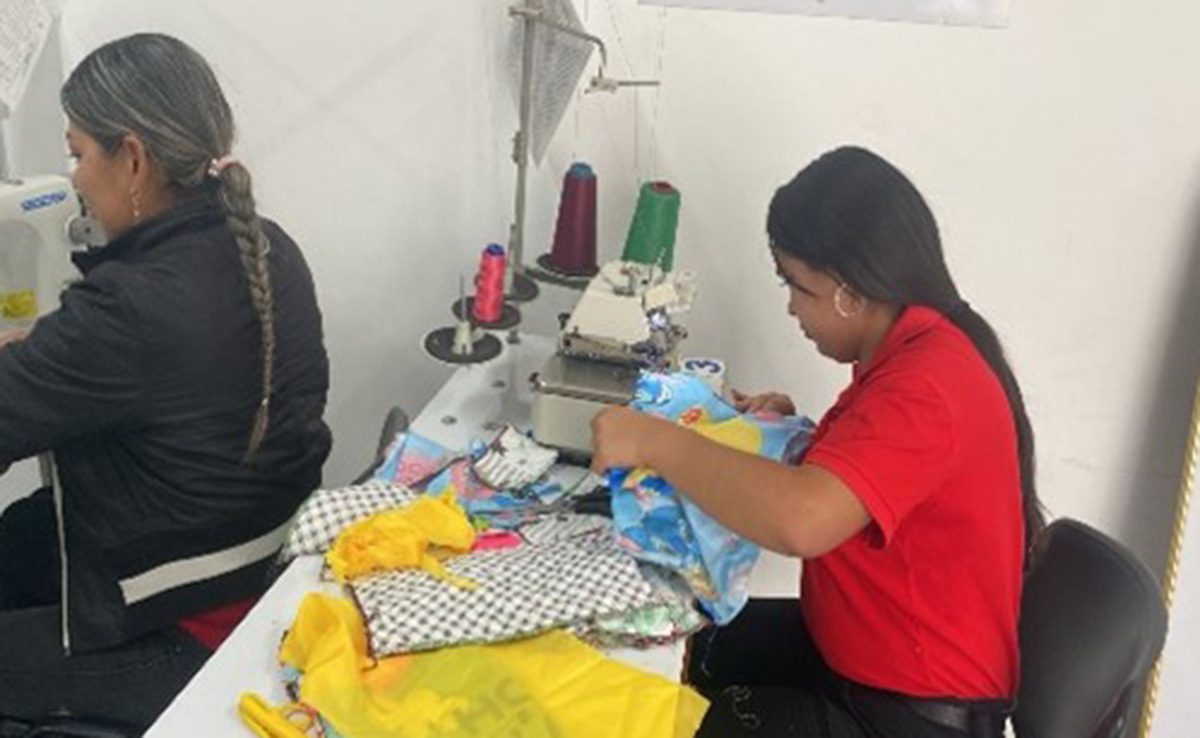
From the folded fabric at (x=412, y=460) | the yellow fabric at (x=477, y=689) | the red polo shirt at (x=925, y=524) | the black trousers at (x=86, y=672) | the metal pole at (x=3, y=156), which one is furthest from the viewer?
the metal pole at (x=3, y=156)

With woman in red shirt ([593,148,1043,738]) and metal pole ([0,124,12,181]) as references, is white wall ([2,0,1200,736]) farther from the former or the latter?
woman in red shirt ([593,148,1043,738])

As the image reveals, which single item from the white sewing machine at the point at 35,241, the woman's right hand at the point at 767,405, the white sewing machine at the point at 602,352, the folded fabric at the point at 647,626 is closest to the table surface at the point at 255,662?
the folded fabric at the point at 647,626

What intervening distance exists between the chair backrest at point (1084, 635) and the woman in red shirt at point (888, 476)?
39mm

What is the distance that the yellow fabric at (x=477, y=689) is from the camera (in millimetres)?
1066

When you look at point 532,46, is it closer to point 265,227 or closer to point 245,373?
point 265,227

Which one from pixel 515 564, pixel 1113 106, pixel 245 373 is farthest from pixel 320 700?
pixel 1113 106

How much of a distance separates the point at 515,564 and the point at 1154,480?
1.44 m

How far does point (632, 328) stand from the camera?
163 centimetres

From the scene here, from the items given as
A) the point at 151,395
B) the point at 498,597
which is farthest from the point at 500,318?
the point at 498,597

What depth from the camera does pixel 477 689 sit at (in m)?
1.11

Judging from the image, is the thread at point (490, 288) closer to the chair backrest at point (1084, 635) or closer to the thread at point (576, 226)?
the thread at point (576, 226)

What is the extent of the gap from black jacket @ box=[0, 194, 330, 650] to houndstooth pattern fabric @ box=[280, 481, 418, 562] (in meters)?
0.16

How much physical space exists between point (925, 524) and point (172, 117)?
1.03 m

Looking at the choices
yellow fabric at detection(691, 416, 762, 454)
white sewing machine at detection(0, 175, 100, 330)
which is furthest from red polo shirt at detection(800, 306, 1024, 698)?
white sewing machine at detection(0, 175, 100, 330)
